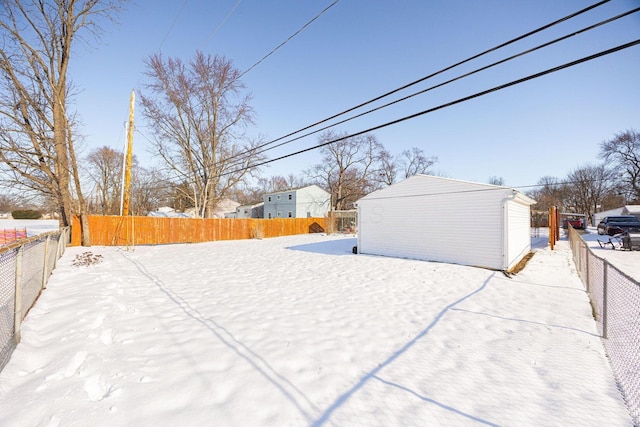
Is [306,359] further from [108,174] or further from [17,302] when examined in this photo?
[108,174]

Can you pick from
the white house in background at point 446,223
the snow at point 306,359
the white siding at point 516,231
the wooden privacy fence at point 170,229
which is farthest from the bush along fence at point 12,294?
the white siding at point 516,231

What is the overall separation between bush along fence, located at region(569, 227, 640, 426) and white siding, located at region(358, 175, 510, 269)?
12.9ft

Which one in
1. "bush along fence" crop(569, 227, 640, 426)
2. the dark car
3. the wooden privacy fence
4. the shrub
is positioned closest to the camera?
"bush along fence" crop(569, 227, 640, 426)

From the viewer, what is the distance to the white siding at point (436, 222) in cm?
930

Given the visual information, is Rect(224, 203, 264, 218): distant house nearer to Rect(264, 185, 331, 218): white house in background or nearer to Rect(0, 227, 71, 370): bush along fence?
Rect(264, 185, 331, 218): white house in background

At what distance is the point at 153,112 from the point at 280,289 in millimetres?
23060

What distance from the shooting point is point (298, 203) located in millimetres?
35281

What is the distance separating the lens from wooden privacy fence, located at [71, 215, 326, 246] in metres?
14.8

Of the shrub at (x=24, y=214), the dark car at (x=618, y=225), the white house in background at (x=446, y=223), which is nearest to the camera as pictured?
the white house in background at (x=446, y=223)

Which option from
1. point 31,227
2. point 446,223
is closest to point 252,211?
point 31,227

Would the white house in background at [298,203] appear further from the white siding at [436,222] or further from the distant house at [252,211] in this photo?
the white siding at [436,222]

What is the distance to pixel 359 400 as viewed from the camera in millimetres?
2510

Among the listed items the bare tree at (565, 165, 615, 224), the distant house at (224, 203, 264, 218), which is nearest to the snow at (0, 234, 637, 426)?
the distant house at (224, 203, 264, 218)

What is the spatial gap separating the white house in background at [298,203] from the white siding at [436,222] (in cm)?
2270
